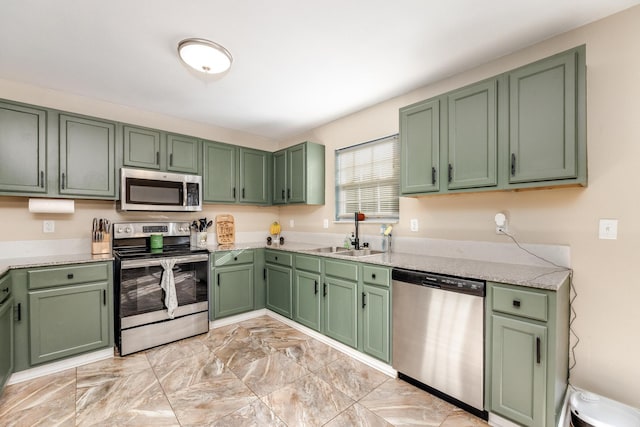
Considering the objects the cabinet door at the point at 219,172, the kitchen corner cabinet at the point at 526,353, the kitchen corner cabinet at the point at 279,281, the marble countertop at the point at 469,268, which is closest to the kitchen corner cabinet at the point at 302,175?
the cabinet door at the point at 219,172

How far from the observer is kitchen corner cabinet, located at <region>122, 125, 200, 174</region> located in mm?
2949

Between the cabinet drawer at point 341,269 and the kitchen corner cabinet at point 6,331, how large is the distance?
93.6 inches

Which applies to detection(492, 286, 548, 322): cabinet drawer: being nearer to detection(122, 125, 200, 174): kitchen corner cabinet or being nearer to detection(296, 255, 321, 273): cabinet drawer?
detection(296, 255, 321, 273): cabinet drawer

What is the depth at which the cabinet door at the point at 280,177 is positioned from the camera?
3.90 m

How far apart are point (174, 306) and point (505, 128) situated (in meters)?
3.22

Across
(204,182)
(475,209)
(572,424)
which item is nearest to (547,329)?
(572,424)

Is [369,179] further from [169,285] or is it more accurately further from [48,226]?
[48,226]

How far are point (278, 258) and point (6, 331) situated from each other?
2.23 metres

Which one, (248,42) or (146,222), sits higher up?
(248,42)

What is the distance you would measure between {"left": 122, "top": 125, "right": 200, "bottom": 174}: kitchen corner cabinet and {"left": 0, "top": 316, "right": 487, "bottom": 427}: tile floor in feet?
6.22

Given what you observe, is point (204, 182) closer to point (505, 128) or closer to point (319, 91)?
point (319, 91)

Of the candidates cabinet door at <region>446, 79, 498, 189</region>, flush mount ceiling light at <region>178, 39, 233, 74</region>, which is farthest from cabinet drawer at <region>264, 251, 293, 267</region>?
flush mount ceiling light at <region>178, 39, 233, 74</region>

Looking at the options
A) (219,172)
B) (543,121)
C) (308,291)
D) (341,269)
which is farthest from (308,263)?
(543,121)

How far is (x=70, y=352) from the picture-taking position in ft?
7.74
